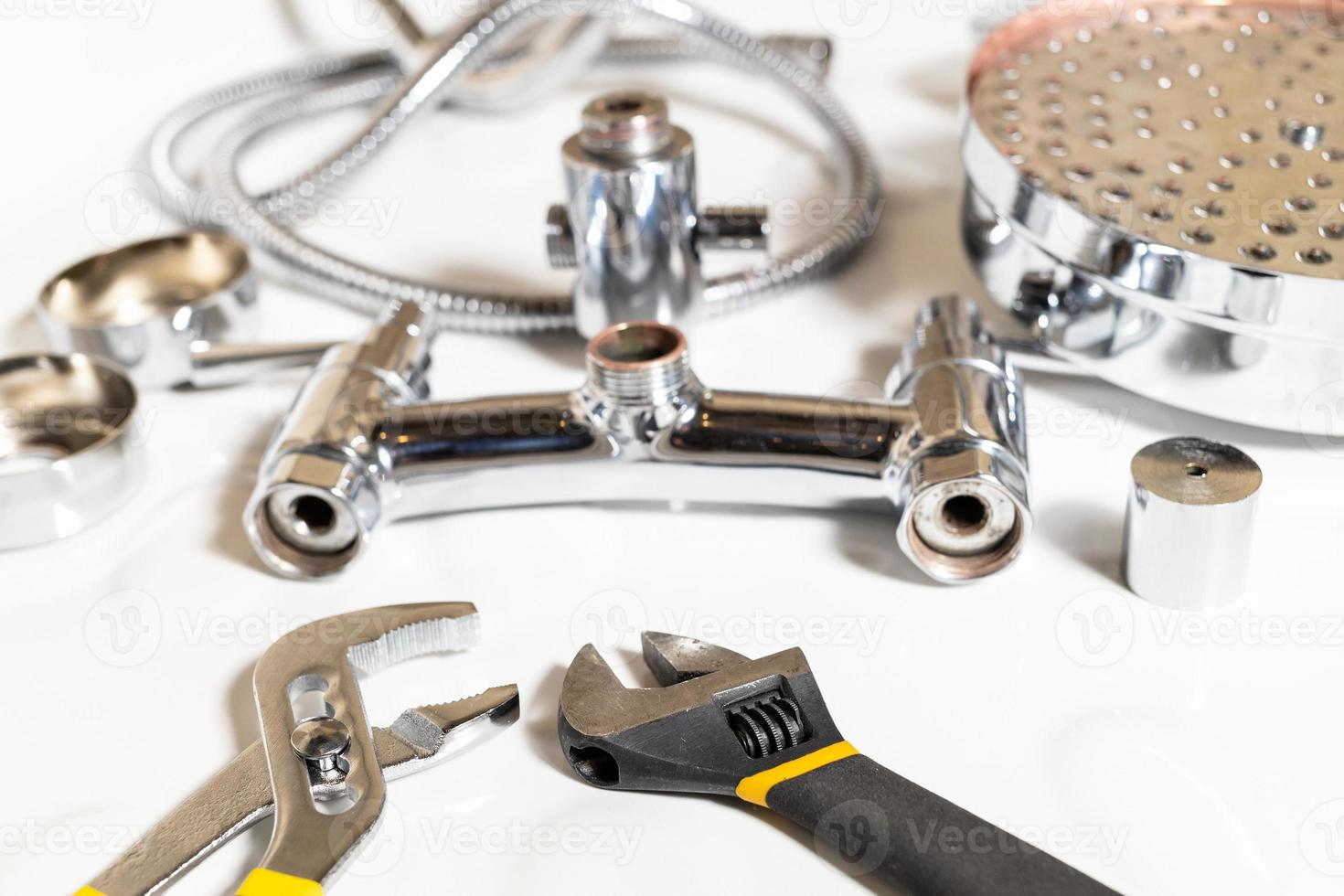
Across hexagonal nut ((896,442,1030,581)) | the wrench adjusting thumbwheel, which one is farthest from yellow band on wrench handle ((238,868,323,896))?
the wrench adjusting thumbwheel

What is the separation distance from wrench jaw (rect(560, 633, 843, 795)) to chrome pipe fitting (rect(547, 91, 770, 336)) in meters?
0.25

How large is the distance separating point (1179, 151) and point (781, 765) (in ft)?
1.32

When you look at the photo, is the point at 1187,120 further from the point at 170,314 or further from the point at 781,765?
the point at 170,314

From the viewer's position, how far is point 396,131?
901 millimetres

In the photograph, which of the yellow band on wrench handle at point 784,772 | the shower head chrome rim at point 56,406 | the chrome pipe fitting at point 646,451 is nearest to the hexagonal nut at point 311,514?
the chrome pipe fitting at point 646,451

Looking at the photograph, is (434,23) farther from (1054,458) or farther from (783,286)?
(1054,458)

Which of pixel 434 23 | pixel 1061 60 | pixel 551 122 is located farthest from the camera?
pixel 434 23

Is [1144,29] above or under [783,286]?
above

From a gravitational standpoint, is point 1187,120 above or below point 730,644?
above

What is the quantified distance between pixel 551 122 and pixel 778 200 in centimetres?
22

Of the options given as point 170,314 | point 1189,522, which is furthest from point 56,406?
point 1189,522

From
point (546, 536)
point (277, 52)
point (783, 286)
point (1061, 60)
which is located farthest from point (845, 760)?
point (277, 52)

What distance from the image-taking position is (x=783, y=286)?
0.79 m

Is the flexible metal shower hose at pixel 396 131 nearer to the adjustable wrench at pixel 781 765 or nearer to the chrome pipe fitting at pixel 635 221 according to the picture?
the chrome pipe fitting at pixel 635 221
